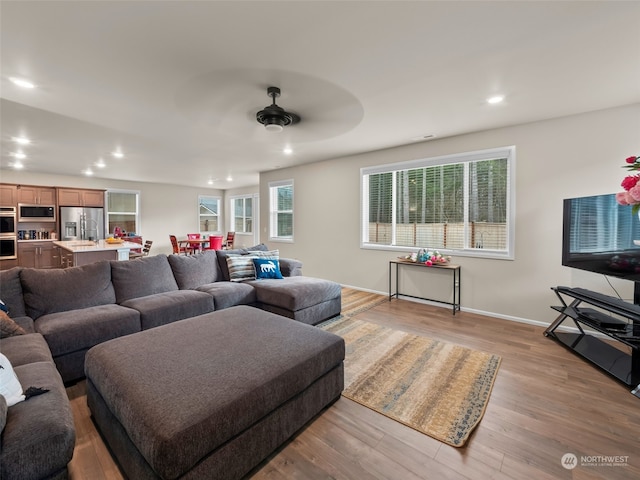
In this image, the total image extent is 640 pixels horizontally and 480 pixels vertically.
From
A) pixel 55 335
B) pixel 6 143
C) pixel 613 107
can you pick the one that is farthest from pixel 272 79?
pixel 6 143

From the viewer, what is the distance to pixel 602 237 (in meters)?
2.77

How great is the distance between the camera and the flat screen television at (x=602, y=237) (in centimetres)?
255

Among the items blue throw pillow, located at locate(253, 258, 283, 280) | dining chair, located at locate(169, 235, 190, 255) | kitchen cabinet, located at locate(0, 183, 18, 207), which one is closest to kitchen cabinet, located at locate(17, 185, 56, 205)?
kitchen cabinet, located at locate(0, 183, 18, 207)

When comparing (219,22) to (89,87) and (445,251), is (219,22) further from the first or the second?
(445,251)

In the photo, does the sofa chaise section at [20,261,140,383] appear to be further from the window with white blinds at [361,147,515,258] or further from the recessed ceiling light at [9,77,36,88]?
the window with white blinds at [361,147,515,258]

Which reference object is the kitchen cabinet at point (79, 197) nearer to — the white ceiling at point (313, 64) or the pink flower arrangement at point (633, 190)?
the white ceiling at point (313, 64)

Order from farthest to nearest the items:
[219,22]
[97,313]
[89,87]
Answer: [89,87]
[97,313]
[219,22]

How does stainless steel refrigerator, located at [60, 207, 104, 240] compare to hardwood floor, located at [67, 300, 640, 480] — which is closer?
hardwood floor, located at [67, 300, 640, 480]

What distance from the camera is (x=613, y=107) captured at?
3.10m

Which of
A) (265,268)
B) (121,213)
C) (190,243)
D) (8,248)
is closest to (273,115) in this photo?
(265,268)

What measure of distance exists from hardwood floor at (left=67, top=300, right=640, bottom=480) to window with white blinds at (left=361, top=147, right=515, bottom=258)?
6.58 ft

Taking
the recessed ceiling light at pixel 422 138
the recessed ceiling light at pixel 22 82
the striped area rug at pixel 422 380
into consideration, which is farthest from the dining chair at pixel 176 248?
the recessed ceiling light at pixel 422 138

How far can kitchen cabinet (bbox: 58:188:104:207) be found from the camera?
709cm

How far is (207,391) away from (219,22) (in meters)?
2.22
